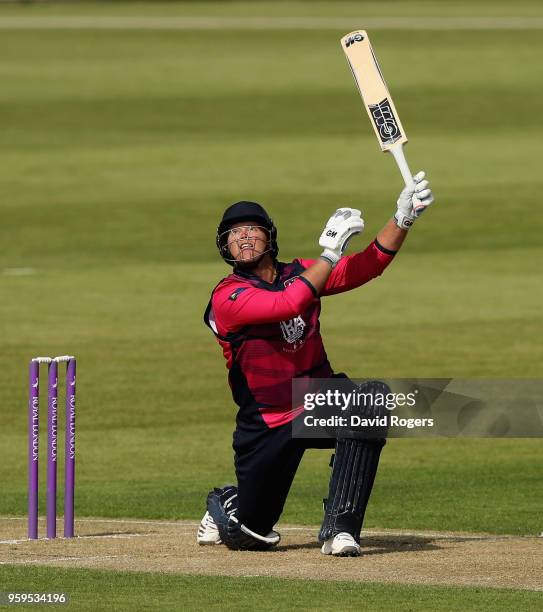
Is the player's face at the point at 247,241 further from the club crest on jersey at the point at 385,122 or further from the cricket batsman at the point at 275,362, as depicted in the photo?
the club crest on jersey at the point at 385,122

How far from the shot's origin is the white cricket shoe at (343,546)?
26.5 ft

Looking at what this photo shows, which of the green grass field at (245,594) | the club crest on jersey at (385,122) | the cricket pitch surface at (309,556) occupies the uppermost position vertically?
the club crest on jersey at (385,122)

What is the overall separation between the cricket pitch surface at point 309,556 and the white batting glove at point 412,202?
5.36 feet

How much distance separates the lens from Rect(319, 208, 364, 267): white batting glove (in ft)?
26.2

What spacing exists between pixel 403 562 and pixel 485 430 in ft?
21.0

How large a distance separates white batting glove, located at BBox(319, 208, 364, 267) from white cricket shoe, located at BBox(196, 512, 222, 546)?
1.52 metres

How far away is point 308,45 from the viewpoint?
41.3 metres

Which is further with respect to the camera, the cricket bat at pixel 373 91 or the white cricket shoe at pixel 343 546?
the cricket bat at pixel 373 91

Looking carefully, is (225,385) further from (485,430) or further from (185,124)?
(185,124)

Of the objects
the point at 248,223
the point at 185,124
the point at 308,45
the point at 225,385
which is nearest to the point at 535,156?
the point at 185,124

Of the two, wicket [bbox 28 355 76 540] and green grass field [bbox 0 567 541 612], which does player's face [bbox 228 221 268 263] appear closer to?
wicket [bbox 28 355 76 540]

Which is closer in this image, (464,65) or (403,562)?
(403,562)

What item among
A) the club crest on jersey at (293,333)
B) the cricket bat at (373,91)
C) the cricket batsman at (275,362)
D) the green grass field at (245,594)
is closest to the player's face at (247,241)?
the cricket batsman at (275,362)

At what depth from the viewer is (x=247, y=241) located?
834 cm
